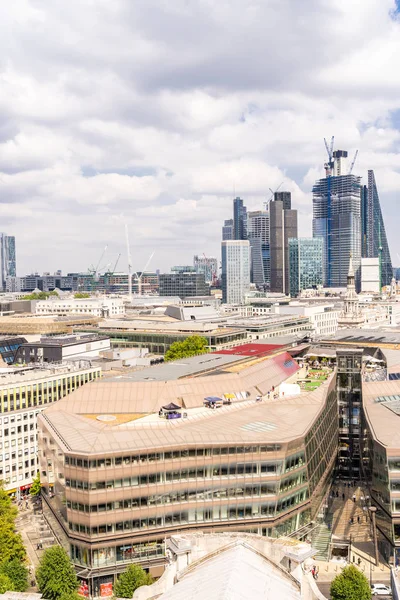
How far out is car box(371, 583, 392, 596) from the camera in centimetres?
7081

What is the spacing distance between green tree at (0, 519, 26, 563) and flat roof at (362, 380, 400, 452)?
151ft

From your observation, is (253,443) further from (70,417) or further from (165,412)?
(70,417)

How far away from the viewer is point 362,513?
9344cm

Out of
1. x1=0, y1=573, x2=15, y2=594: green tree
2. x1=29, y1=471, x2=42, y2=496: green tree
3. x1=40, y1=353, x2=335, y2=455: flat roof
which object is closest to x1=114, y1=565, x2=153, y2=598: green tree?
x1=0, y1=573, x2=15, y2=594: green tree

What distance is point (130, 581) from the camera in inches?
2635

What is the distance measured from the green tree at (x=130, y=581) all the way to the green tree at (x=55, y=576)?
4.72 metres

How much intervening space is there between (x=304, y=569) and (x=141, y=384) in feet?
169

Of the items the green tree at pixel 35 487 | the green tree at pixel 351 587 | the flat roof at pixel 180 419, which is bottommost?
the green tree at pixel 35 487

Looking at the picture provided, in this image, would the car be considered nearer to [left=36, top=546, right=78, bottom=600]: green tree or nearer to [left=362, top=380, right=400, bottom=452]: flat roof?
[left=362, top=380, right=400, bottom=452]: flat roof

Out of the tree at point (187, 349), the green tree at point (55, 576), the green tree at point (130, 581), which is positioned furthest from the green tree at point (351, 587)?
the tree at point (187, 349)

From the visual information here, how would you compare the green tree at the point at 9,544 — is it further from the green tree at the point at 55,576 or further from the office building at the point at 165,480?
the green tree at the point at 55,576

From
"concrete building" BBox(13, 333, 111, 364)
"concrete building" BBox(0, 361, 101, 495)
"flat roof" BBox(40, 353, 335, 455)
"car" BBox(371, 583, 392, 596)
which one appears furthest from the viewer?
"concrete building" BBox(13, 333, 111, 364)

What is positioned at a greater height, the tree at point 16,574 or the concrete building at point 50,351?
the concrete building at point 50,351

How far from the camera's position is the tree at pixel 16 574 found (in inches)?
2707
